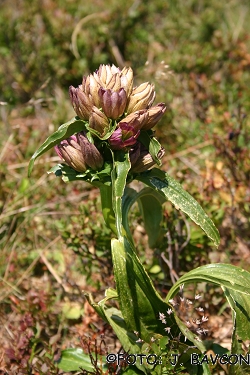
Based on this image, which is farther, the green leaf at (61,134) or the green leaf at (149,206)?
the green leaf at (149,206)

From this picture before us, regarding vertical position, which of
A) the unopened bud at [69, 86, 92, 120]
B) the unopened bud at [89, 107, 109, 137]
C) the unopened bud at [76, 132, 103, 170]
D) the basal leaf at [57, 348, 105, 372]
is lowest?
the basal leaf at [57, 348, 105, 372]

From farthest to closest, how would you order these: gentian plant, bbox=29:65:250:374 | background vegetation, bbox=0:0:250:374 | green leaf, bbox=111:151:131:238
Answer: background vegetation, bbox=0:0:250:374 → gentian plant, bbox=29:65:250:374 → green leaf, bbox=111:151:131:238

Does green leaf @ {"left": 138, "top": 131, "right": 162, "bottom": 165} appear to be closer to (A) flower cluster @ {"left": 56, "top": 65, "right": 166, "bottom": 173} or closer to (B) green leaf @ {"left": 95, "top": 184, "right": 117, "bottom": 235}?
(A) flower cluster @ {"left": 56, "top": 65, "right": 166, "bottom": 173}

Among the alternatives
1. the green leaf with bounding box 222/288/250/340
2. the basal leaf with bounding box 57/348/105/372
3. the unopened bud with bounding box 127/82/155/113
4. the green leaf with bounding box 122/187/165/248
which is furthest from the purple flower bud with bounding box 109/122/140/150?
the basal leaf with bounding box 57/348/105/372

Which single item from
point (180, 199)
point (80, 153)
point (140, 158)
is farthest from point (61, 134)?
point (180, 199)

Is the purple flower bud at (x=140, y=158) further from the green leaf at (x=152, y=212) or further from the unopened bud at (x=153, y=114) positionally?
the green leaf at (x=152, y=212)

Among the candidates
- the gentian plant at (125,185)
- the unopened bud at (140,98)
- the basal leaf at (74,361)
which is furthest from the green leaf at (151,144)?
the basal leaf at (74,361)

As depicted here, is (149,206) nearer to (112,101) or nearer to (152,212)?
(152,212)
